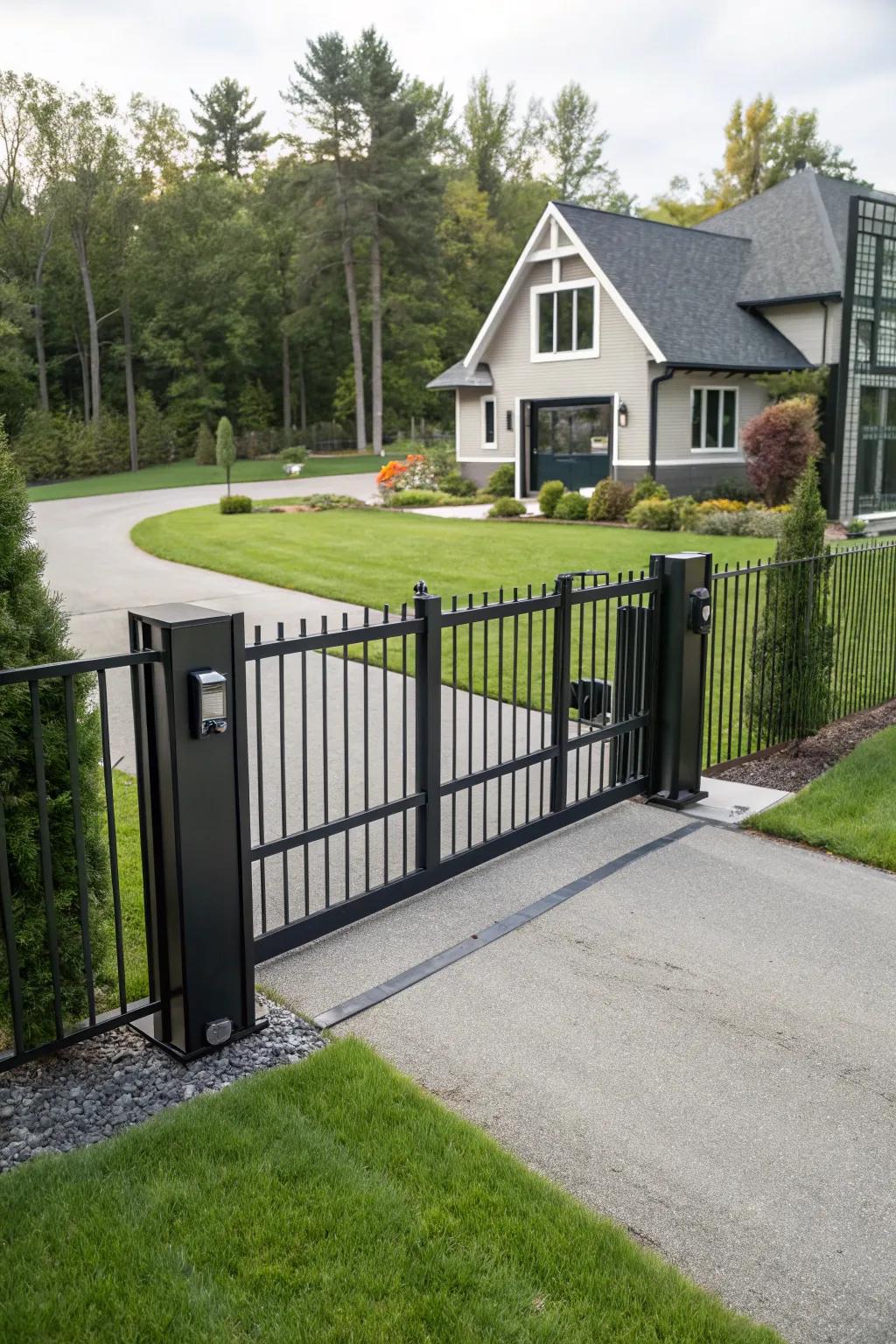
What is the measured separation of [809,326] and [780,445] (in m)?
5.90

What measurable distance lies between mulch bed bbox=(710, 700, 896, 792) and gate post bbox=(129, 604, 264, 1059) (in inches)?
171

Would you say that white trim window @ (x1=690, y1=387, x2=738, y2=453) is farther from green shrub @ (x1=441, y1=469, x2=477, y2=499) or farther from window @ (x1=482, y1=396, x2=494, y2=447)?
green shrub @ (x1=441, y1=469, x2=477, y2=499)

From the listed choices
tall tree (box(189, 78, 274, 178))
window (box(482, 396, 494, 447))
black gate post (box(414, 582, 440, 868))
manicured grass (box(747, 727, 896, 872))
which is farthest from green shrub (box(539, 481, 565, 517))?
tall tree (box(189, 78, 274, 178))

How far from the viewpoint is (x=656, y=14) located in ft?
45.0

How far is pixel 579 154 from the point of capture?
64250 millimetres

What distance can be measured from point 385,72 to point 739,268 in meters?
24.2

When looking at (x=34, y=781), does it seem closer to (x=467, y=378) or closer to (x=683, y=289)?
(x=683, y=289)

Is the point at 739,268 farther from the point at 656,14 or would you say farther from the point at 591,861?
the point at 591,861

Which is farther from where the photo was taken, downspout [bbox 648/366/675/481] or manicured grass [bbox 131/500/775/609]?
downspout [bbox 648/366/675/481]

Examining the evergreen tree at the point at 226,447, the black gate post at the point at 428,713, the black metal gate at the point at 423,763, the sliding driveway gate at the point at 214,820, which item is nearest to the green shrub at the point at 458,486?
the evergreen tree at the point at 226,447

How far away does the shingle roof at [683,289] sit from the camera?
81.4 ft

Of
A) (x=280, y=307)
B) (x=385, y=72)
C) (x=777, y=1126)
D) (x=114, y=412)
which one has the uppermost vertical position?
(x=385, y=72)

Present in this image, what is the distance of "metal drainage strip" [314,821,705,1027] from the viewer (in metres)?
4.07

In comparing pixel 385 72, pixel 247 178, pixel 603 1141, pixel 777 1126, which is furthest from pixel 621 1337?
pixel 247 178
